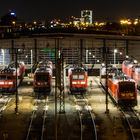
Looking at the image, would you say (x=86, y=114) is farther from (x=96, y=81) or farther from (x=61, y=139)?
(x=96, y=81)

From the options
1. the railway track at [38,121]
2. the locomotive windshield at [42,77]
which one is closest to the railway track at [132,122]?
the railway track at [38,121]

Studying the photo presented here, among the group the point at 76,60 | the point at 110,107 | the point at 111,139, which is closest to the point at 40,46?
the point at 76,60

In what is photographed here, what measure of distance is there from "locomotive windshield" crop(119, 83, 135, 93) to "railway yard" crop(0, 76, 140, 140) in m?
1.82

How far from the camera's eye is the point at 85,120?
44.7 meters

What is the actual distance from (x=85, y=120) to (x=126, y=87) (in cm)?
778

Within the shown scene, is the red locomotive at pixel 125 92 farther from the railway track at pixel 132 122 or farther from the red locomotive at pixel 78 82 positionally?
the red locomotive at pixel 78 82

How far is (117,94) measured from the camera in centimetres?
5053

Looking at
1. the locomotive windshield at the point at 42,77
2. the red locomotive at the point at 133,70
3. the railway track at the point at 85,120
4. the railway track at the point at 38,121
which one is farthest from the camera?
the red locomotive at the point at 133,70

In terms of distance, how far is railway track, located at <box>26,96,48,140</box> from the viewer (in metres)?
39.4

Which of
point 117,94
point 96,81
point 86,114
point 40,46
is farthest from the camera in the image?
point 40,46

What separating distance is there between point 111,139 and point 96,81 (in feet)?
122

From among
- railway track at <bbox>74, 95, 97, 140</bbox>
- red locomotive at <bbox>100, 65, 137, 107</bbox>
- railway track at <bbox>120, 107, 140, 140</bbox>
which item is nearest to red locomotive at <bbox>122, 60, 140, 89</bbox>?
railway track at <bbox>74, 95, 97, 140</bbox>

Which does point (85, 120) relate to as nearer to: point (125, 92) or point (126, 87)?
point (125, 92)

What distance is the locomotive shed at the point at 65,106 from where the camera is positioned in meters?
39.9
